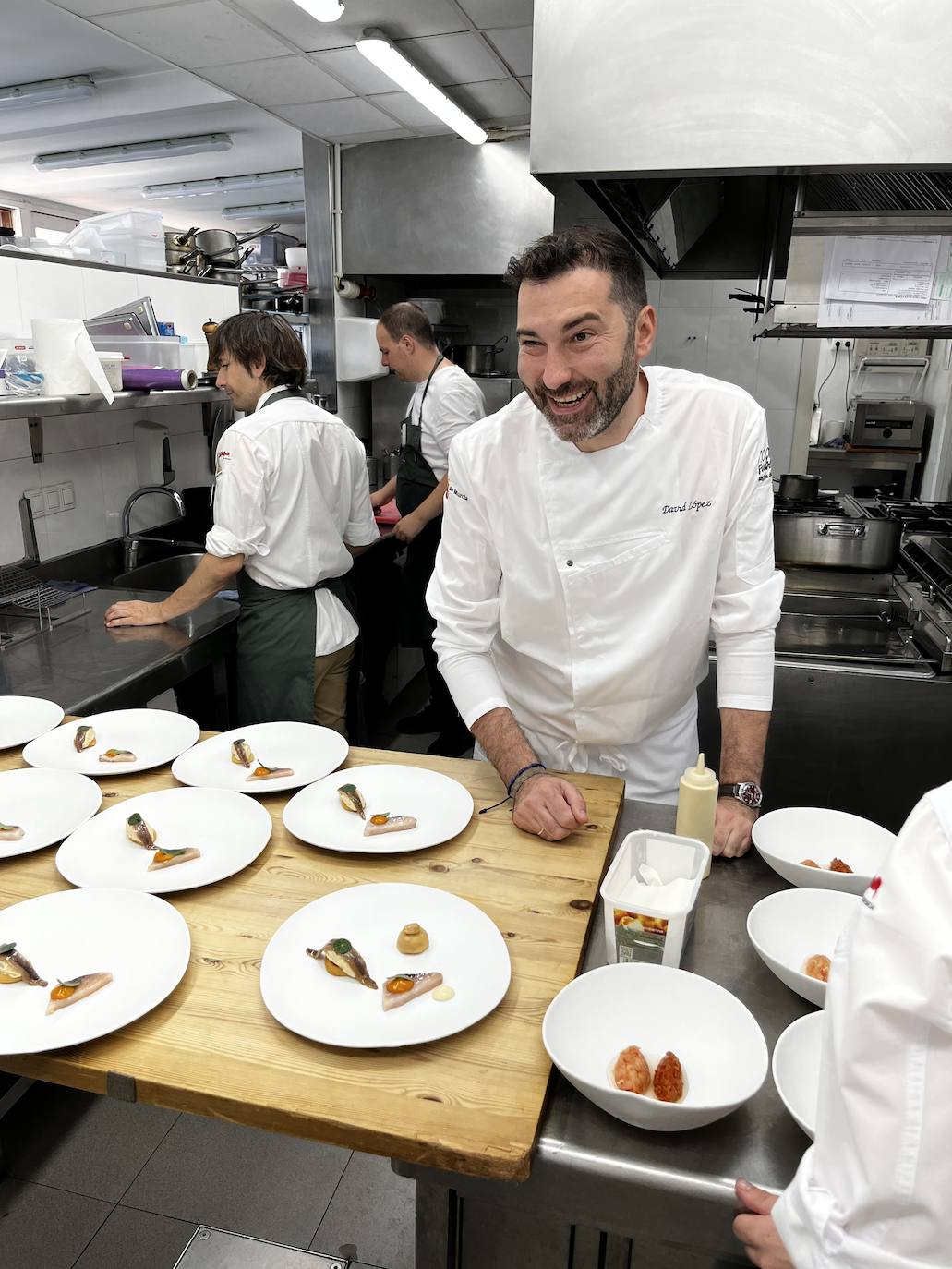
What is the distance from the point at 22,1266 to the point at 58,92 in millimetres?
5756

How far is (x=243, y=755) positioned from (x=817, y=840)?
0.92m

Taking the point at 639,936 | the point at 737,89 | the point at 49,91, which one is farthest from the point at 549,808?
the point at 49,91

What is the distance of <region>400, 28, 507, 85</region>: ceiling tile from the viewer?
3.45 meters

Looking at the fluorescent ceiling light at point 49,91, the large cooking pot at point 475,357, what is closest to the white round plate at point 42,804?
the large cooking pot at point 475,357

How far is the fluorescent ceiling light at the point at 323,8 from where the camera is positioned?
295 centimetres

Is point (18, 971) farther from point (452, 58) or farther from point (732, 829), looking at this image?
point (452, 58)

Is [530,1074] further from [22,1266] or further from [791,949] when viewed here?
[22,1266]

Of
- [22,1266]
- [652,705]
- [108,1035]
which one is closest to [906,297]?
[652,705]

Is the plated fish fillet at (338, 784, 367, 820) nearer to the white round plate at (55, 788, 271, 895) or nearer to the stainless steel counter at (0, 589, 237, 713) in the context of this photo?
the white round plate at (55, 788, 271, 895)

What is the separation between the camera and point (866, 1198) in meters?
0.65

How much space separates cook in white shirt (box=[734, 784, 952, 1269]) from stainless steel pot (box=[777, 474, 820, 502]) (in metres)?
3.10

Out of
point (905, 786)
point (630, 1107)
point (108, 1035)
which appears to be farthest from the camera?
point (905, 786)

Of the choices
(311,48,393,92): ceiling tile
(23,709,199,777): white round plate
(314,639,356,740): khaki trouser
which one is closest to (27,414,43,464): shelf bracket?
(314,639,356,740): khaki trouser

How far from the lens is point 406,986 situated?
99 cm
